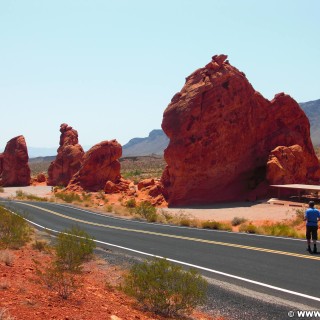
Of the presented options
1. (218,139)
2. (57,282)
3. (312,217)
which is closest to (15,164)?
(218,139)

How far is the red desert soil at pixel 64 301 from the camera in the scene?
229 inches

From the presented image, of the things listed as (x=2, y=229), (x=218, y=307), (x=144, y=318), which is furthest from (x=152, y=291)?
(x=2, y=229)

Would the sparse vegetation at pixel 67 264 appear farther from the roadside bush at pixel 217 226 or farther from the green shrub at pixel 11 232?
the roadside bush at pixel 217 226

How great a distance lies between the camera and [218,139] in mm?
30406

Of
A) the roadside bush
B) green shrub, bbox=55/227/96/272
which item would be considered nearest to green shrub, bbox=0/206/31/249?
green shrub, bbox=55/227/96/272

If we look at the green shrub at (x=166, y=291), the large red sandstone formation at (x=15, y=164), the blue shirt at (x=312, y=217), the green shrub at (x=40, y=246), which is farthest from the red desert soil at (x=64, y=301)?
the large red sandstone formation at (x=15, y=164)

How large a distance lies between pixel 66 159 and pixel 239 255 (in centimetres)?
4803

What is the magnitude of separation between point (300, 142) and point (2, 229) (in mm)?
25116

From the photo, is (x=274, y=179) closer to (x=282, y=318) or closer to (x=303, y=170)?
(x=303, y=170)

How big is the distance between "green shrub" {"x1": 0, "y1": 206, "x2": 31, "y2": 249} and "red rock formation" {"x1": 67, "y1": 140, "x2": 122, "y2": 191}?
32.9m

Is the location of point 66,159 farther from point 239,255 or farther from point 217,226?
point 239,255

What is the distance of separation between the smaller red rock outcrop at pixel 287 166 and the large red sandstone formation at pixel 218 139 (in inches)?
23.0

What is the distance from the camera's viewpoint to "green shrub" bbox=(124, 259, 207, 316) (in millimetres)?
6750

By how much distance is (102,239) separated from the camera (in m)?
15.6
